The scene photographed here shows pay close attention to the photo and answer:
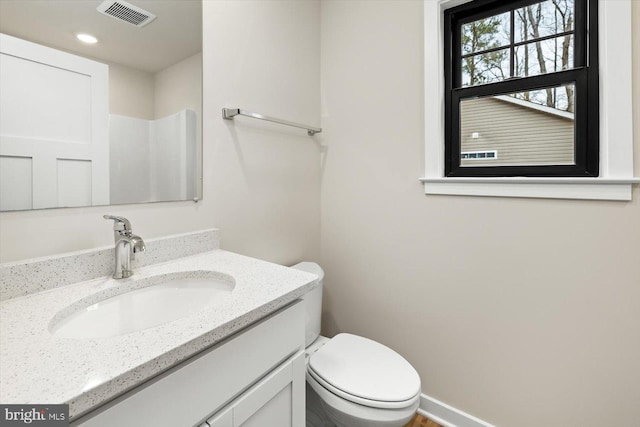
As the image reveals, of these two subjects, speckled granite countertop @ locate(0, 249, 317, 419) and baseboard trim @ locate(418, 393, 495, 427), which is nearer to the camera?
speckled granite countertop @ locate(0, 249, 317, 419)

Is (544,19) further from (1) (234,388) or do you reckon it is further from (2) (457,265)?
(1) (234,388)

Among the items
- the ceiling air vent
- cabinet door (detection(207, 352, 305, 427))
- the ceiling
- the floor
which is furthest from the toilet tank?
the ceiling air vent

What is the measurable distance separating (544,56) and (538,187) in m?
0.54

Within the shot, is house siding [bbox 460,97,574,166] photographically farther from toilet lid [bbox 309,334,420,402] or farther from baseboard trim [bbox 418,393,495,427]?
baseboard trim [bbox 418,393,495,427]

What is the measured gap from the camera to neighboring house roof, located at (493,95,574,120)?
116 centimetres

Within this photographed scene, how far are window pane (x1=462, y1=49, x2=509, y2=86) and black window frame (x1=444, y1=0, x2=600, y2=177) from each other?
0.03 meters

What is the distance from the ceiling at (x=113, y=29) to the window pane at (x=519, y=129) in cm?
120

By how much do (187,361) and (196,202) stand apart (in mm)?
720

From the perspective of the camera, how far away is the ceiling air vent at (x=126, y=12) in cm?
94

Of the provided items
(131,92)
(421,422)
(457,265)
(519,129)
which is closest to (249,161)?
(131,92)

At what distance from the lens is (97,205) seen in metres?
0.94

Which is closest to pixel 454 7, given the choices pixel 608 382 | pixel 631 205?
pixel 631 205

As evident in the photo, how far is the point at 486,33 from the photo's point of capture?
4.39 ft

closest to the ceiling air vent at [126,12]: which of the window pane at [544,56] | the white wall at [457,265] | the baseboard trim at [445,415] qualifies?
the white wall at [457,265]
